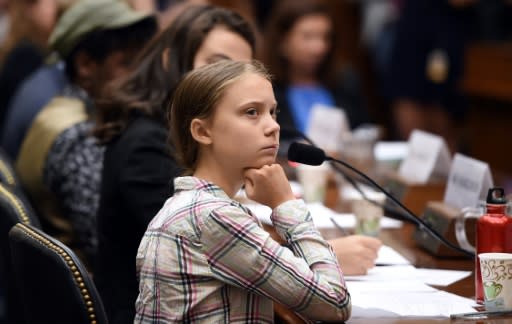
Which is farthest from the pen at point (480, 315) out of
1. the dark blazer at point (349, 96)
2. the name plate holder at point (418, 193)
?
the dark blazer at point (349, 96)

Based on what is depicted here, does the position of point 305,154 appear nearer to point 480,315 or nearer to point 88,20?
point 480,315

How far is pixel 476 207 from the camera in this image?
219cm

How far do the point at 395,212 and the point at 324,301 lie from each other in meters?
1.05

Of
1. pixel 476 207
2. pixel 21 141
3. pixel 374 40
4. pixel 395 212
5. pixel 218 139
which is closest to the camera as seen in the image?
pixel 218 139

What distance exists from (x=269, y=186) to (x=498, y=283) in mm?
439

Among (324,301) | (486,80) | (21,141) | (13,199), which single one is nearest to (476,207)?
(324,301)

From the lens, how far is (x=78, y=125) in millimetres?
2844

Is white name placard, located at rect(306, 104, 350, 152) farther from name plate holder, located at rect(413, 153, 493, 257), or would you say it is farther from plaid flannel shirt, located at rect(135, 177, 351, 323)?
plaid flannel shirt, located at rect(135, 177, 351, 323)

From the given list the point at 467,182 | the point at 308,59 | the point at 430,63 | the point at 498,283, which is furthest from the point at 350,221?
the point at 430,63

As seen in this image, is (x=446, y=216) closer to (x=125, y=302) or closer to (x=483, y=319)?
(x=483, y=319)

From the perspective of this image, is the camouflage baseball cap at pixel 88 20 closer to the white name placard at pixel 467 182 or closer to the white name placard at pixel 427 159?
the white name placard at pixel 427 159

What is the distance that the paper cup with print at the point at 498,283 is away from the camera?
5.62 ft

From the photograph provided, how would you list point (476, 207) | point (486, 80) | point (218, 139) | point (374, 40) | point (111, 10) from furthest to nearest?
point (374, 40) → point (486, 80) → point (111, 10) → point (476, 207) → point (218, 139)

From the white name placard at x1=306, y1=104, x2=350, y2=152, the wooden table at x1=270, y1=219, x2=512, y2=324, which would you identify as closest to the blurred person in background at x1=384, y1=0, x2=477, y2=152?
the white name placard at x1=306, y1=104, x2=350, y2=152
